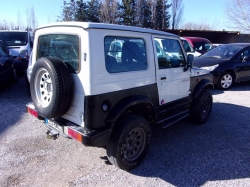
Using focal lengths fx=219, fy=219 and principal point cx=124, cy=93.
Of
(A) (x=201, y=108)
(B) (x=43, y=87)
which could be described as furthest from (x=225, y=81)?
(B) (x=43, y=87)

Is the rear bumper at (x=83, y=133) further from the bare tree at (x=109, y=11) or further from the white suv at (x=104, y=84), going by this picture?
the bare tree at (x=109, y=11)

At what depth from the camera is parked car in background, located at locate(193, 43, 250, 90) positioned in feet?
25.1

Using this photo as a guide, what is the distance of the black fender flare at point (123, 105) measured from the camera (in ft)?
8.94

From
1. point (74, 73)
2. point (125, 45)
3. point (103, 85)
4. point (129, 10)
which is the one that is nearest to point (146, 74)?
point (125, 45)

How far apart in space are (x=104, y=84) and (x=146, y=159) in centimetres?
146

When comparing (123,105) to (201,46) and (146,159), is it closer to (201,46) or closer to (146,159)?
(146,159)

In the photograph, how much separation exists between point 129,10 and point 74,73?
3325 centimetres

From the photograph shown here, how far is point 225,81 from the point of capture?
7.81 meters

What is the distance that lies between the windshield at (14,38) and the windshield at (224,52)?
7.58 metres

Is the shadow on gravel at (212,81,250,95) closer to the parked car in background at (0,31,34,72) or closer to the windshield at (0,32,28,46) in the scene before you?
the parked car in background at (0,31,34,72)

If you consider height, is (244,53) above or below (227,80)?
above

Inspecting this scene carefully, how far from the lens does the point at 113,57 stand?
9.12ft

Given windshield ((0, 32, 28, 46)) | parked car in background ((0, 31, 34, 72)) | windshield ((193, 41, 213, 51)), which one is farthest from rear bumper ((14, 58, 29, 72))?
windshield ((193, 41, 213, 51))

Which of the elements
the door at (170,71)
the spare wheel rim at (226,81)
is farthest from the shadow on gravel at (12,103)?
the spare wheel rim at (226,81)
